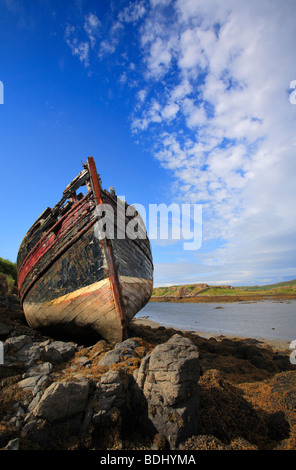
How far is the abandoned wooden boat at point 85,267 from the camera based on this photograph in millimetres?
5824

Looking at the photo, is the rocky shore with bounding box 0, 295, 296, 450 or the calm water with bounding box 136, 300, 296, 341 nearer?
the rocky shore with bounding box 0, 295, 296, 450

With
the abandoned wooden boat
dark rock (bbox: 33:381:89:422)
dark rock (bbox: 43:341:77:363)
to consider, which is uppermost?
the abandoned wooden boat

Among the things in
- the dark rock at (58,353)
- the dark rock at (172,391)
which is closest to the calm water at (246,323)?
the dark rock at (172,391)

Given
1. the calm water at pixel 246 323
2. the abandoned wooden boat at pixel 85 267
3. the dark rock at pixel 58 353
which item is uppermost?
the abandoned wooden boat at pixel 85 267

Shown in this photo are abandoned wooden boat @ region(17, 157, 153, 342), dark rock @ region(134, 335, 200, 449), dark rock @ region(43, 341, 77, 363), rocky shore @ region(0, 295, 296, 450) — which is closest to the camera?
rocky shore @ region(0, 295, 296, 450)

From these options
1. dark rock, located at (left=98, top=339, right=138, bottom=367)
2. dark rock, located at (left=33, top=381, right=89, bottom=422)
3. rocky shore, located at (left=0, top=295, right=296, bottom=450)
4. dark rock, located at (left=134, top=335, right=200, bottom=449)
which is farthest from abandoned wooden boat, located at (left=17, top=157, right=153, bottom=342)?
dark rock, located at (left=33, top=381, right=89, bottom=422)

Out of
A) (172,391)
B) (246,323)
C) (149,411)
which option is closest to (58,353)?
(149,411)

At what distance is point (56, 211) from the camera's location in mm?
8016

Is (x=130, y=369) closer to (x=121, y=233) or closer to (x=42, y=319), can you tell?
(x=121, y=233)

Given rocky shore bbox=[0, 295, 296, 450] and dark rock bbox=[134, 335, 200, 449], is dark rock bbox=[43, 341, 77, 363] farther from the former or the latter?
dark rock bbox=[134, 335, 200, 449]

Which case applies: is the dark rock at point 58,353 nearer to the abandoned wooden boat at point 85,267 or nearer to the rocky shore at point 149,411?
the rocky shore at point 149,411

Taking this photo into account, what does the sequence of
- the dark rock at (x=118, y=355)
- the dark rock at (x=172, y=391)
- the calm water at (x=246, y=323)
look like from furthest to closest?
the calm water at (x=246, y=323) < the dark rock at (x=118, y=355) < the dark rock at (x=172, y=391)

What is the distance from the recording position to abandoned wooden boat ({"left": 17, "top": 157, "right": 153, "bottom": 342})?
19.1ft

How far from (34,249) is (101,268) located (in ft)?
13.2
